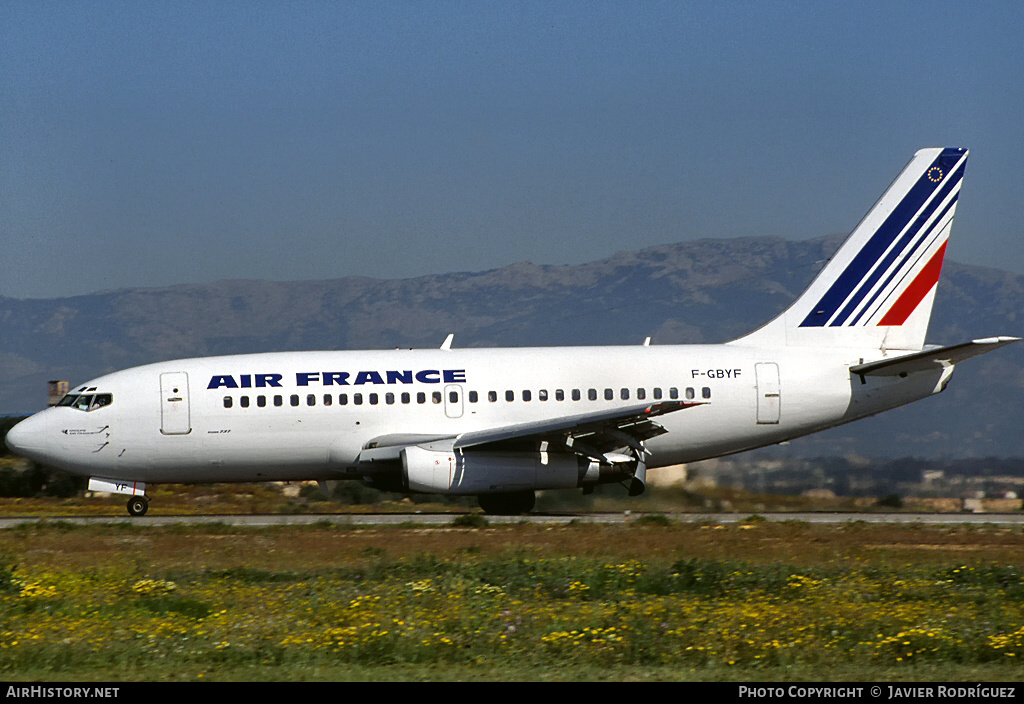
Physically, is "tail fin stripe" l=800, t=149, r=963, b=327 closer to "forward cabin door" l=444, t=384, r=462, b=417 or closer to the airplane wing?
the airplane wing

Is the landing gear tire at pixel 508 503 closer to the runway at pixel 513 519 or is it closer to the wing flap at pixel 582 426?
the runway at pixel 513 519

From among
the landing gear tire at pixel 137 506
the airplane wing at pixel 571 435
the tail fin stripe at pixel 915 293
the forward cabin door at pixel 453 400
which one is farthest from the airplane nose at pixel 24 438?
the tail fin stripe at pixel 915 293

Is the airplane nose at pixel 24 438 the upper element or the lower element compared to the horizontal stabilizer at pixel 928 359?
lower

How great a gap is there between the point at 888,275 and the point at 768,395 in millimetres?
4584

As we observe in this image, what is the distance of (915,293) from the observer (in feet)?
101

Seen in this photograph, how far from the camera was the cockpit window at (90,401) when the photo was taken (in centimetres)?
2836

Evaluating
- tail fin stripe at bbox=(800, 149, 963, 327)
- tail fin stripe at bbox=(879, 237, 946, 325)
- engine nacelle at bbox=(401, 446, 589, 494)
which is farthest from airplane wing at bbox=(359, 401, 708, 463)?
tail fin stripe at bbox=(879, 237, 946, 325)

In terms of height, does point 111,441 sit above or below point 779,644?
above

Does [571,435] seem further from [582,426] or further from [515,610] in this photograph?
[515,610]

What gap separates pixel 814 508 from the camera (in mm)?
32438

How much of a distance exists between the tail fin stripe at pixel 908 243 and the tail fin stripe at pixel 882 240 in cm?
12
